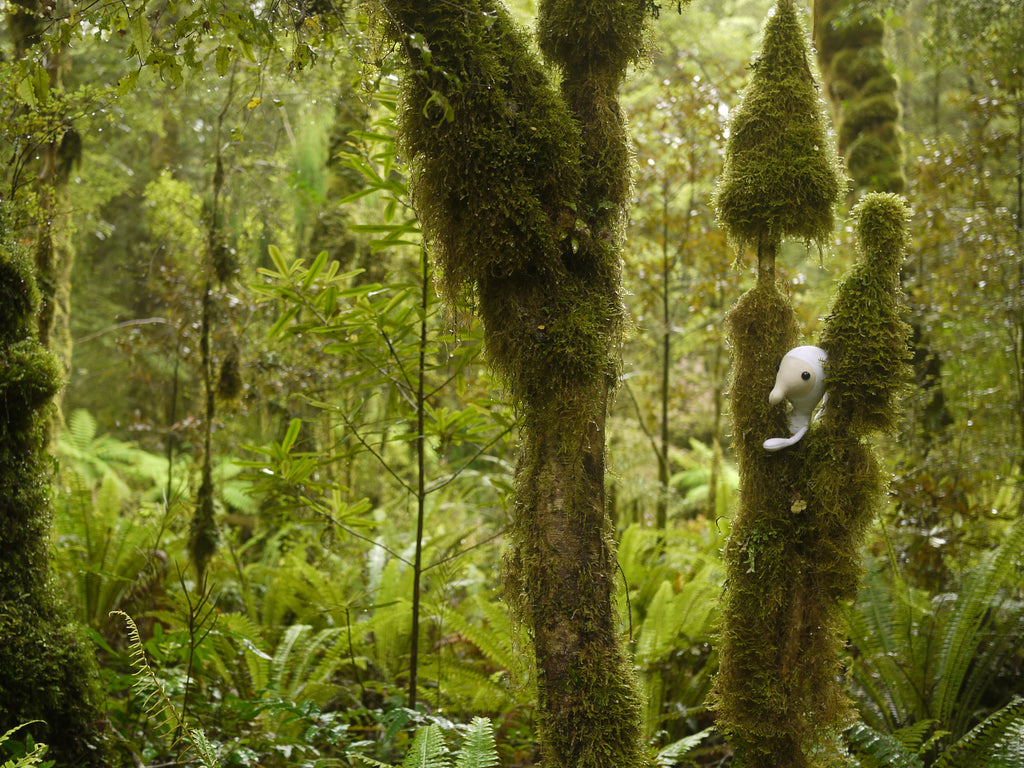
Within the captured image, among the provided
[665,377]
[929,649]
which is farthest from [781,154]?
[665,377]

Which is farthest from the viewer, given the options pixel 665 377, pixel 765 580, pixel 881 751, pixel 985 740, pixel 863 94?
pixel 665 377

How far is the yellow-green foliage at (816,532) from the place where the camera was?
7.59 ft

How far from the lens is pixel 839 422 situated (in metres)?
2.36

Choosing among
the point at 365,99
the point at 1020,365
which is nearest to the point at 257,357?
the point at 365,99

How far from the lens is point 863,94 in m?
5.88

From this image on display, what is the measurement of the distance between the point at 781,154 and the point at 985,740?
266 centimetres

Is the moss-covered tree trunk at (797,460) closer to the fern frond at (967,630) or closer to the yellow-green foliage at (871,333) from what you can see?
the yellow-green foliage at (871,333)

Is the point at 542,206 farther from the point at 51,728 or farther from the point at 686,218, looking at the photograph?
the point at 686,218

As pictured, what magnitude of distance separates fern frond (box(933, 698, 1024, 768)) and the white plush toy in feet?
5.76

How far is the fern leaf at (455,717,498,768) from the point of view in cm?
247

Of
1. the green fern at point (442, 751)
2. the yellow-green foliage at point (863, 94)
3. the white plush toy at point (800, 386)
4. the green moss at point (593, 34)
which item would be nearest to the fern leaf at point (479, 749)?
the green fern at point (442, 751)

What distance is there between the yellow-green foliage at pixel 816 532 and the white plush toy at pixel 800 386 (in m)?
0.04

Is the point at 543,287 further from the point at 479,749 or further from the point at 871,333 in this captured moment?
the point at 479,749

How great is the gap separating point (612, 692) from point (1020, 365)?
5.83 metres
